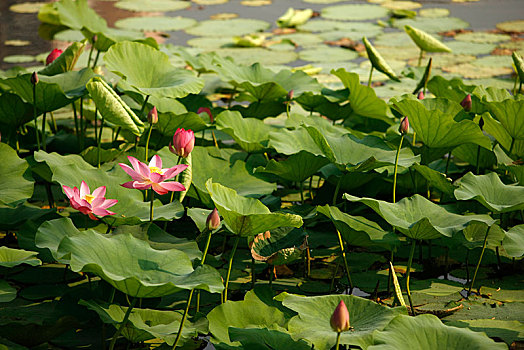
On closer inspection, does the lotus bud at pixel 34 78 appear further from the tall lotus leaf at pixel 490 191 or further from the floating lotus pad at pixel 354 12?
the floating lotus pad at pixel 354 12

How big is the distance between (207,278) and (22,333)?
417mm

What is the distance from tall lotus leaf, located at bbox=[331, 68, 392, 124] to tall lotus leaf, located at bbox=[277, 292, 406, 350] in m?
1.18

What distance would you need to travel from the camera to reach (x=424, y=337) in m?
1.17

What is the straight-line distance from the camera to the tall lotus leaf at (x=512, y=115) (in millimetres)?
1892

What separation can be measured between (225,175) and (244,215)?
1.83ft

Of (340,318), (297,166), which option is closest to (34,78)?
(297,166)

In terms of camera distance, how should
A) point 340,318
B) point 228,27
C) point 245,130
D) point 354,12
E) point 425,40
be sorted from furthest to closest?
point 354,12, point 228,27, point 425,40, point 245,130, point 340,318

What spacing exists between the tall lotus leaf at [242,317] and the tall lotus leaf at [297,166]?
523 mm

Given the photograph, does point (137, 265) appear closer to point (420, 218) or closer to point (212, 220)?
point (212, 220)

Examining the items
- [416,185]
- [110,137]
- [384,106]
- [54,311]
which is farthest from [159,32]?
[54,311]

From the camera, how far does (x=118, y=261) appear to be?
129 cm

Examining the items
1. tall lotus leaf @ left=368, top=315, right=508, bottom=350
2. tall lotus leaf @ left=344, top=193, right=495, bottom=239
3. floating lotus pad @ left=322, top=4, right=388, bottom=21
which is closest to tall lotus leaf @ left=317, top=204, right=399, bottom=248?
tall lotus leaf @ left=344, top=193, right=495, bottom=239

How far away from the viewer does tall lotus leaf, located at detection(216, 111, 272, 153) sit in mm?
2049

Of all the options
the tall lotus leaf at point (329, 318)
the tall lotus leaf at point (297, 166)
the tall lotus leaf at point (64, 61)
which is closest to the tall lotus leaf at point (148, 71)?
the tall lotus leaf at point (64, 61)
